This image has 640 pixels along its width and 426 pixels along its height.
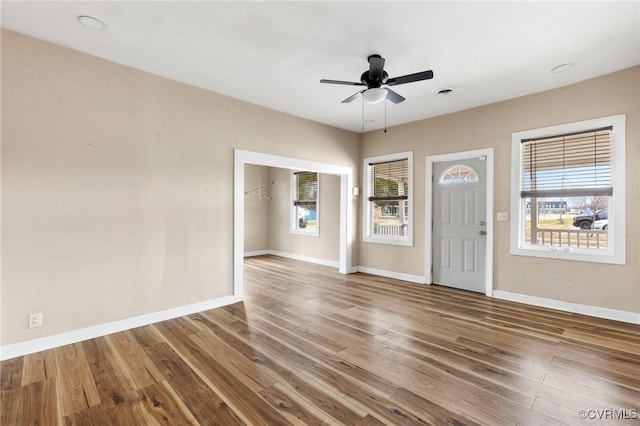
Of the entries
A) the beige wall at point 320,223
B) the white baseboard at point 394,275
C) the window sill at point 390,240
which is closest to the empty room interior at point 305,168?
the white baseboard at point 394,275

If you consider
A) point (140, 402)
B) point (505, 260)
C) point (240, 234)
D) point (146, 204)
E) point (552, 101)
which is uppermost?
point (552, 101)

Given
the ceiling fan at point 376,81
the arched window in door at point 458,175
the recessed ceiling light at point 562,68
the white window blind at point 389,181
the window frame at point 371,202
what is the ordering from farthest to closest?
the white window blind at point 389,181 → the window frame at point 371,202 → the arched window in door at point 458,175 → the recessed ceiling light at point 562,68 → the ceiling fan at point 376,81

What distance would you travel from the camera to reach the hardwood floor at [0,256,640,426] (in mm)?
1935

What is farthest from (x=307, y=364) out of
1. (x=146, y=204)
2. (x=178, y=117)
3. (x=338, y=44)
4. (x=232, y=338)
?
(x=178, y=117)

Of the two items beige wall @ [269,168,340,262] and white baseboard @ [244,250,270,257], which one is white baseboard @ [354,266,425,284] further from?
white baseboard @ [244,250,270,257]

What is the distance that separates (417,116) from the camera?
5094mm

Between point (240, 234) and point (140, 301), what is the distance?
1.45m

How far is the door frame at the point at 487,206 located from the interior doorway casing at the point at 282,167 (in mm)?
1537

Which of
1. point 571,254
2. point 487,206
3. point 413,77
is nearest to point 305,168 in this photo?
point 413,77

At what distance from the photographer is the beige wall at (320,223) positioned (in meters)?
6.75

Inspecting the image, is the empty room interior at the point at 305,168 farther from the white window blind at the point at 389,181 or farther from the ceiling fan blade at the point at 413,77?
the white window blind at the point at 389,181

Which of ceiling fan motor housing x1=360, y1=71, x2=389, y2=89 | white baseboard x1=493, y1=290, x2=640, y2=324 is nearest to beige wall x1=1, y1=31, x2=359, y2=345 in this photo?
ceiling fan motor housing x1=360, y1=71, x2=389, y2=89

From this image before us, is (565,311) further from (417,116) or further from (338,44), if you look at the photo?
(338,44)

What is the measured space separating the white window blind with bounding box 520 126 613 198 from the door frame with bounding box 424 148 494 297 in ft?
1.39
